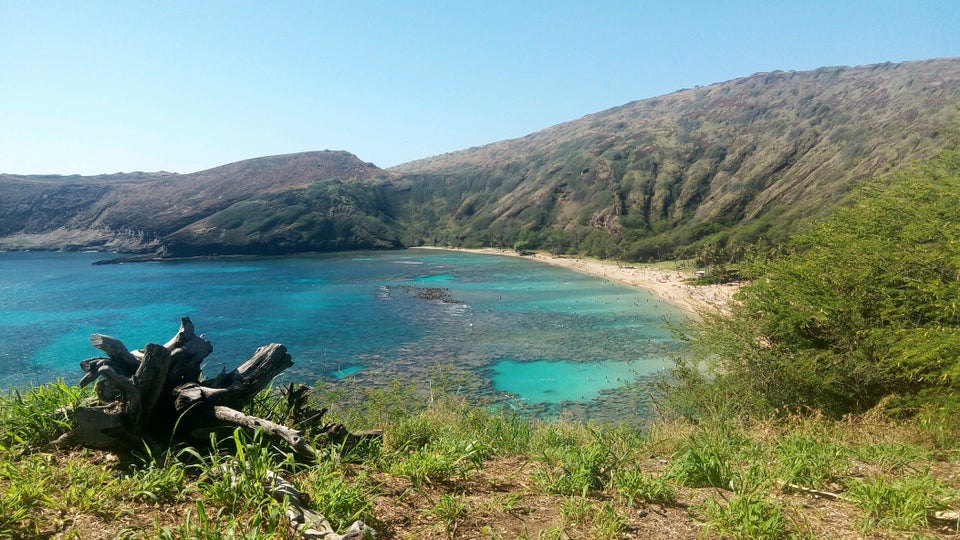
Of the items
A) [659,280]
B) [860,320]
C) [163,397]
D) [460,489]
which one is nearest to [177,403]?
[163,397]

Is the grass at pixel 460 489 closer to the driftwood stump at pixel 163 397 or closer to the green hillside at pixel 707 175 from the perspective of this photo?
the driftwood stump at pixel 163 397

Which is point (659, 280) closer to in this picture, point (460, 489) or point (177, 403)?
point (460, 489)

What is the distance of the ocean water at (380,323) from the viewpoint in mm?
29812

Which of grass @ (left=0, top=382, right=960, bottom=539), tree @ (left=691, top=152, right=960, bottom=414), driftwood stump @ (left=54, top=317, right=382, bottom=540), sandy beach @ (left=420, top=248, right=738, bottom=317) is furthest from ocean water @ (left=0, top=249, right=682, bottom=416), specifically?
driftwood stump @ (left=54, top=317, right=382, bottom=540)

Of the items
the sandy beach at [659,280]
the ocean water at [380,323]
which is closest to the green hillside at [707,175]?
the sandy beach at [659,280]

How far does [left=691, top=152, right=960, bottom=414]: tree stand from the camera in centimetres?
980

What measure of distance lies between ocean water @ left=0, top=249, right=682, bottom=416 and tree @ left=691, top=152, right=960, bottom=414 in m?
5.20

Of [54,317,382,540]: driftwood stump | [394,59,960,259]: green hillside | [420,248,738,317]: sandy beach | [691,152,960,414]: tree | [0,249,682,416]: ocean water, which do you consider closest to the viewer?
[54,317,382,540]: driftwood stump

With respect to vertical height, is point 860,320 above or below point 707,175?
below

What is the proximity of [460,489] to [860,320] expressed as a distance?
453 inches

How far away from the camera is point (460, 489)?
4711mm

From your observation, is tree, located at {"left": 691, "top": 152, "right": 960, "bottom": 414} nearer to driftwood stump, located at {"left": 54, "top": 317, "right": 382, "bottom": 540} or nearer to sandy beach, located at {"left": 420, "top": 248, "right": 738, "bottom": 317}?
driftwood stump, located at {"left": 54, "top": 317, "right": 382, "bottom": 540}

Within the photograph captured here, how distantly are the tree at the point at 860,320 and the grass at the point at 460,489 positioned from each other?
5.14 m

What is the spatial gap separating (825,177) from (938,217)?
104394 millimetres
